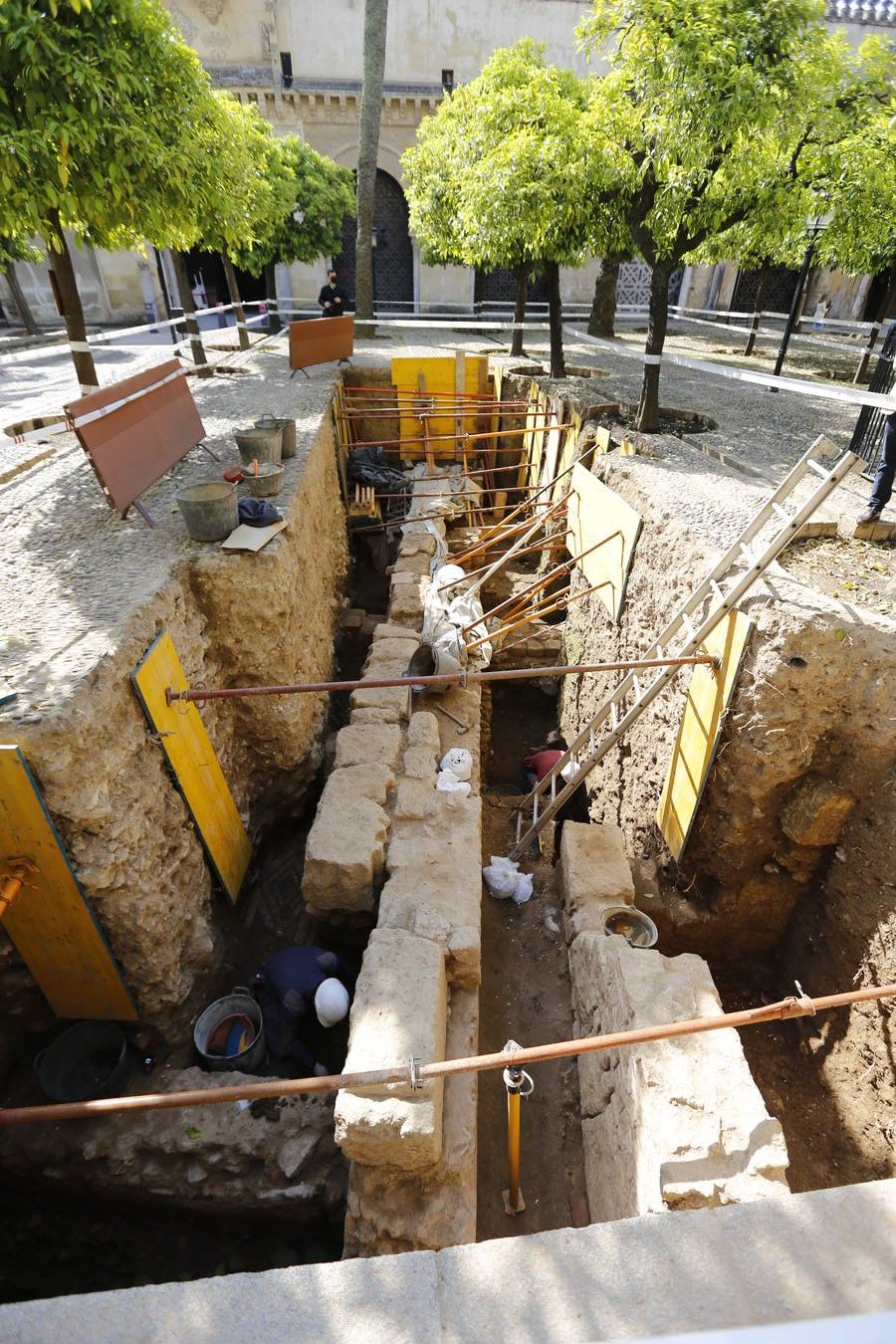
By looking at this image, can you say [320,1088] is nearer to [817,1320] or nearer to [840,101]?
[817,1320]

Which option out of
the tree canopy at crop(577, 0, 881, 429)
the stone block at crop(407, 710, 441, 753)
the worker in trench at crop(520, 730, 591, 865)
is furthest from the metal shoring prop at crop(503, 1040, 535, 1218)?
Answer: the tree canopy at crop(577, 0, 881, 429)

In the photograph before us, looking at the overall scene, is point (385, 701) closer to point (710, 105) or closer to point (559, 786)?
point (559, 786)

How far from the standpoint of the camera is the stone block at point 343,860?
12.7 feet

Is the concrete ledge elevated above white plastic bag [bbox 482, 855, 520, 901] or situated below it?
above

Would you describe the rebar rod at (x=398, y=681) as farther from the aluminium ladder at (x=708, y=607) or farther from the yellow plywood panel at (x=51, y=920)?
the yellow plywood panel at (x=51, y=920)

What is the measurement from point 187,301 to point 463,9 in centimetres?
1573

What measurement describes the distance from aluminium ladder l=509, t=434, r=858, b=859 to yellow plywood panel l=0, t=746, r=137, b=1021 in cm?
296

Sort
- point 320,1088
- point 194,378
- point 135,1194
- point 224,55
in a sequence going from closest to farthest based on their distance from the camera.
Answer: point 320,1088 < point 135,1194 < point 194,378 < point 224,55

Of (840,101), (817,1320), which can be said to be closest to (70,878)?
(817,1320)

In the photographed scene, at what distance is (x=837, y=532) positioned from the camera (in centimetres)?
520

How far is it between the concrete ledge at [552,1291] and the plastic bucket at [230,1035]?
6.79 ft

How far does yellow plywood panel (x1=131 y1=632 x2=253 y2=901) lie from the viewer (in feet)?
11.9

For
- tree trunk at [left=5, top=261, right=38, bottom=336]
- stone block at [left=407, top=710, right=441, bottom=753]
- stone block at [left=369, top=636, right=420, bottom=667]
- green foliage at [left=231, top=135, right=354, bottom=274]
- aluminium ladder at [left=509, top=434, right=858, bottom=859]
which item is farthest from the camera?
tree trunk at [left=5, top=261, right=38, bottom=336]

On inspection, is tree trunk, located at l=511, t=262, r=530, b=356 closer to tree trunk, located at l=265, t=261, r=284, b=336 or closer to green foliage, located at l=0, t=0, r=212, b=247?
green foliage, located at l=0, t=0, r=212, b=247
